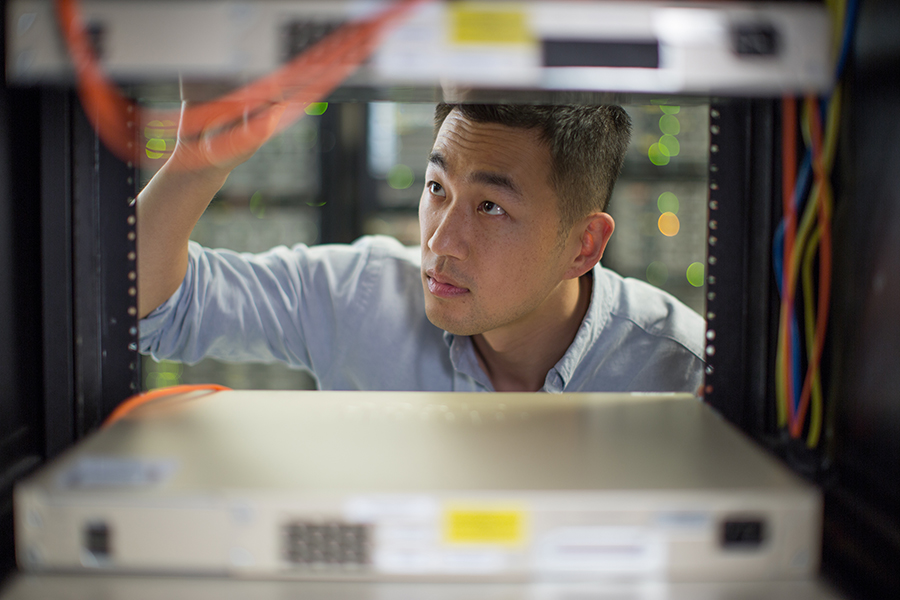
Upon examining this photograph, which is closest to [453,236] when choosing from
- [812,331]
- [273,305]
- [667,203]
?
[273,305]

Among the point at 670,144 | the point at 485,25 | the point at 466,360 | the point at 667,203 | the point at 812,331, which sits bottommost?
the point at 466,360

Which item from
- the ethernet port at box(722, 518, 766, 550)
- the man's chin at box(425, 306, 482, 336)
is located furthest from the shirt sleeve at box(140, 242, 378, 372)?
the ethernet port at box(722, 518, 766, 550)

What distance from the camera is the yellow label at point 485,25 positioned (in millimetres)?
445

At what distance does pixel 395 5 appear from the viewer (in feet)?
1.46

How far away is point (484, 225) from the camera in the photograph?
3.82ft

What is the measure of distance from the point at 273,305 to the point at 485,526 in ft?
3.59

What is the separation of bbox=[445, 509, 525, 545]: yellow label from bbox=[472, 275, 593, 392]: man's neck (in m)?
0.98

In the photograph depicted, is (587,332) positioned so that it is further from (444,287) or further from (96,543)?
(96,543)

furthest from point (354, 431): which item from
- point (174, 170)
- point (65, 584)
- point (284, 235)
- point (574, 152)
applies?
point (284, 235)

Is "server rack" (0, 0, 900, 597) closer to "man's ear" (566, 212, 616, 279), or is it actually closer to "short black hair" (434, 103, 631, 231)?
"short black hair" (434, 103, 631, 231)

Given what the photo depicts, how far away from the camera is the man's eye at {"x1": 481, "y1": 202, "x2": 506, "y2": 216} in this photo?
1.17 metres

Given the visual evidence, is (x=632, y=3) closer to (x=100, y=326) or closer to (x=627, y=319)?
(x=100, y=326)

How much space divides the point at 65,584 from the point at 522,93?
1.60ft

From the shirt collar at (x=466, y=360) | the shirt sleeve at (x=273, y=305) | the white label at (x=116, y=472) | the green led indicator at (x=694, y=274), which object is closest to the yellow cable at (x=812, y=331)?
the white label at (x=116, y=472)
